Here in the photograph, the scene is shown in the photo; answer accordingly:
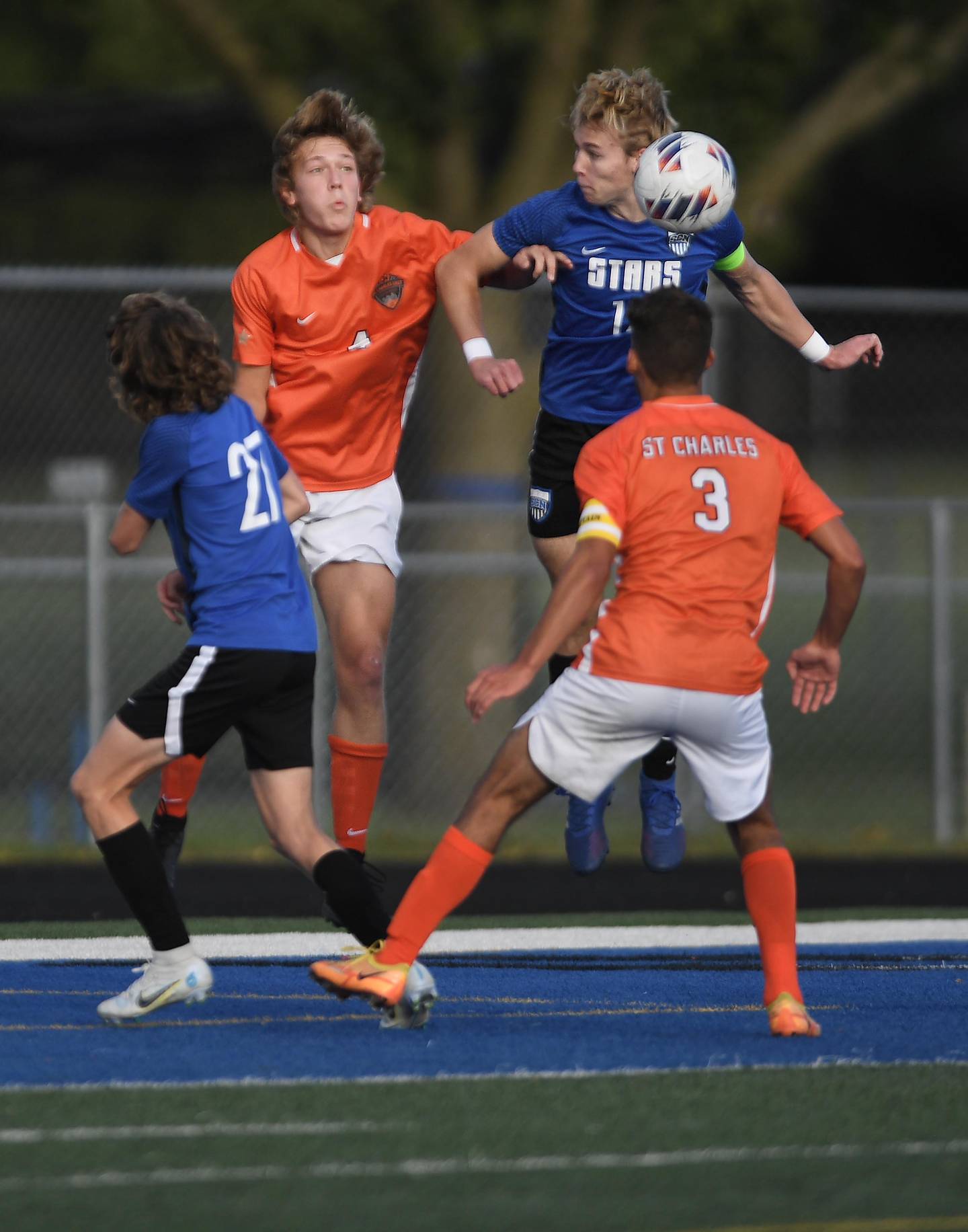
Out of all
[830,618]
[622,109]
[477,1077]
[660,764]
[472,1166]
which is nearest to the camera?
[472,1166]

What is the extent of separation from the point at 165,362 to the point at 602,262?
192 cm

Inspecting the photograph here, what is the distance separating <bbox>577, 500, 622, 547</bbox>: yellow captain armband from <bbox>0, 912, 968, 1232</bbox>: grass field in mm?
1382

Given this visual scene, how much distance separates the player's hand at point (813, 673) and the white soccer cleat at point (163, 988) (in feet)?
6.15

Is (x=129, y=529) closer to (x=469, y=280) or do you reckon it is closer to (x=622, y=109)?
(x=469, y=280)

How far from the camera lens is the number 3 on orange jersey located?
5.81 m

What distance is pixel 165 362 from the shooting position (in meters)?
6.00

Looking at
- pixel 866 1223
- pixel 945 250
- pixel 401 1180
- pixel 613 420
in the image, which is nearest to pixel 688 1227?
pixel 866 1223

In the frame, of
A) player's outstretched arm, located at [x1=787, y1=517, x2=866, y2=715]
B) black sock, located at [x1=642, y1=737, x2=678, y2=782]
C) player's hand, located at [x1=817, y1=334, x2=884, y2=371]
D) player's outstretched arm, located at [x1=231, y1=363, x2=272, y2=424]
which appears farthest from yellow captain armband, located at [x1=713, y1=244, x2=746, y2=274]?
player's outstretched arm, located at [x1=787, y1=517, x2=866, y2=715]

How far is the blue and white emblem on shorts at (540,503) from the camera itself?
7.84 metres

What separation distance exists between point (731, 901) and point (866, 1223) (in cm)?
690

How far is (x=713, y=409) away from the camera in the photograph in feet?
19.6

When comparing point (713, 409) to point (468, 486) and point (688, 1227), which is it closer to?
point (688, 1227)

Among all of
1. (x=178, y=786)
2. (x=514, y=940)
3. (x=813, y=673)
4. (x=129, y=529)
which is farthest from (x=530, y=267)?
(x=514, y=940)

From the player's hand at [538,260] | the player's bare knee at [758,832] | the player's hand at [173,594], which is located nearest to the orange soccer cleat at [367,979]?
the player's bare knee at [758,832]
